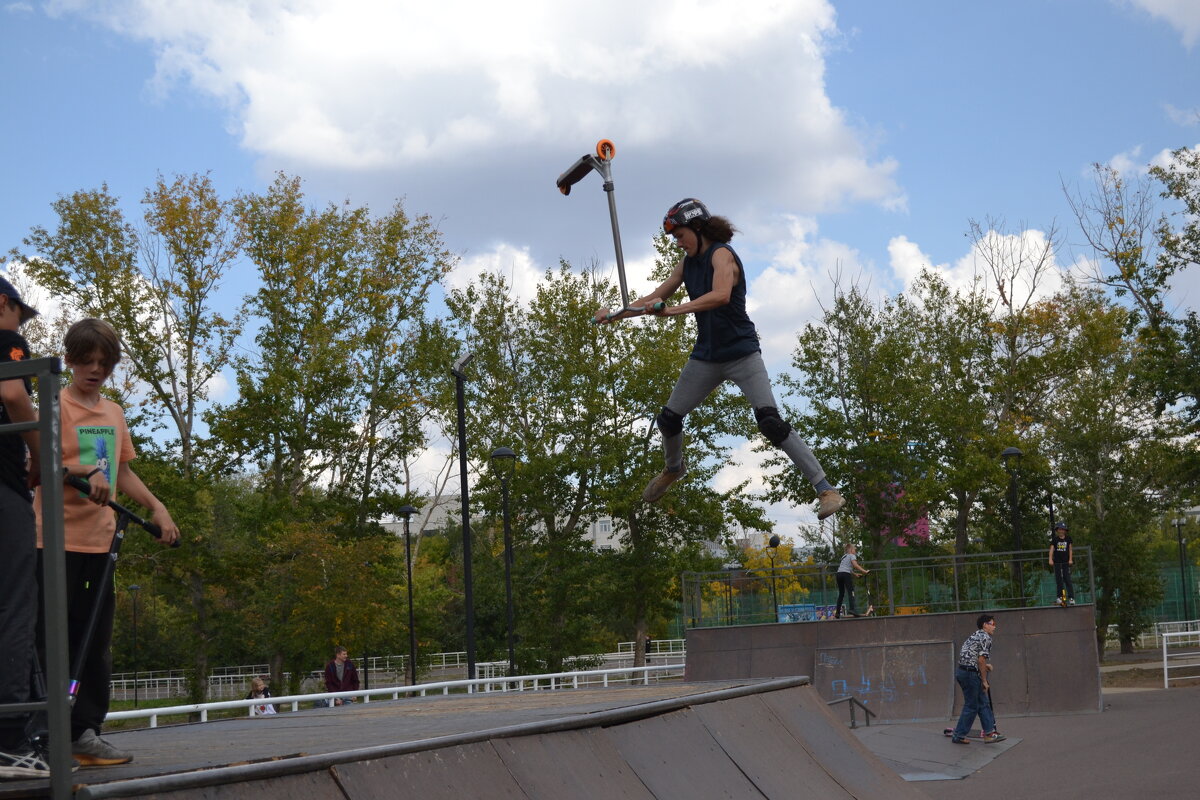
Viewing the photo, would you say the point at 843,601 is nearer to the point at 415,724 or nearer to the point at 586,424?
the point at 586,424

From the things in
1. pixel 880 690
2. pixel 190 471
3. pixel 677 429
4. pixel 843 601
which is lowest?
pixel 880 690

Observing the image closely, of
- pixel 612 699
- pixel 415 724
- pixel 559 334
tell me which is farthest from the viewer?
pixel 559 334

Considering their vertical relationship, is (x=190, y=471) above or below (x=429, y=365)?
below

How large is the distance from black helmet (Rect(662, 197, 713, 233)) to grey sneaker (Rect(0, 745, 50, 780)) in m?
4.51

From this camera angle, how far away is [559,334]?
140 ft

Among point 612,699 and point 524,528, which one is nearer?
point 612,699

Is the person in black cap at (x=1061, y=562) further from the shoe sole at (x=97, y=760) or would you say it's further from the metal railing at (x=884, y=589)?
the shoe sole at (x=97, y=760)

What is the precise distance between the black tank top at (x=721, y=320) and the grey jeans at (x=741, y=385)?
62mm

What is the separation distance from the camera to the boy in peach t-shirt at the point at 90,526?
13.6ft

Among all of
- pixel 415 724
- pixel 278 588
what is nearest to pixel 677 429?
pixel 415 724

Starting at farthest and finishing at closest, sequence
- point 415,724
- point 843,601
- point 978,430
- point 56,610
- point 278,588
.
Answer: point 978,430 < point 278,588 < point 843,601 < point 415,724 < point 56,610

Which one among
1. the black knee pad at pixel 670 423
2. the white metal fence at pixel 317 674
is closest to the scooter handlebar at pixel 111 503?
the black knee pad at pixel 670 423

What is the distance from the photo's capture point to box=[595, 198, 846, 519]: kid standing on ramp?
6.80 metres

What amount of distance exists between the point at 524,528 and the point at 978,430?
16897 mm
